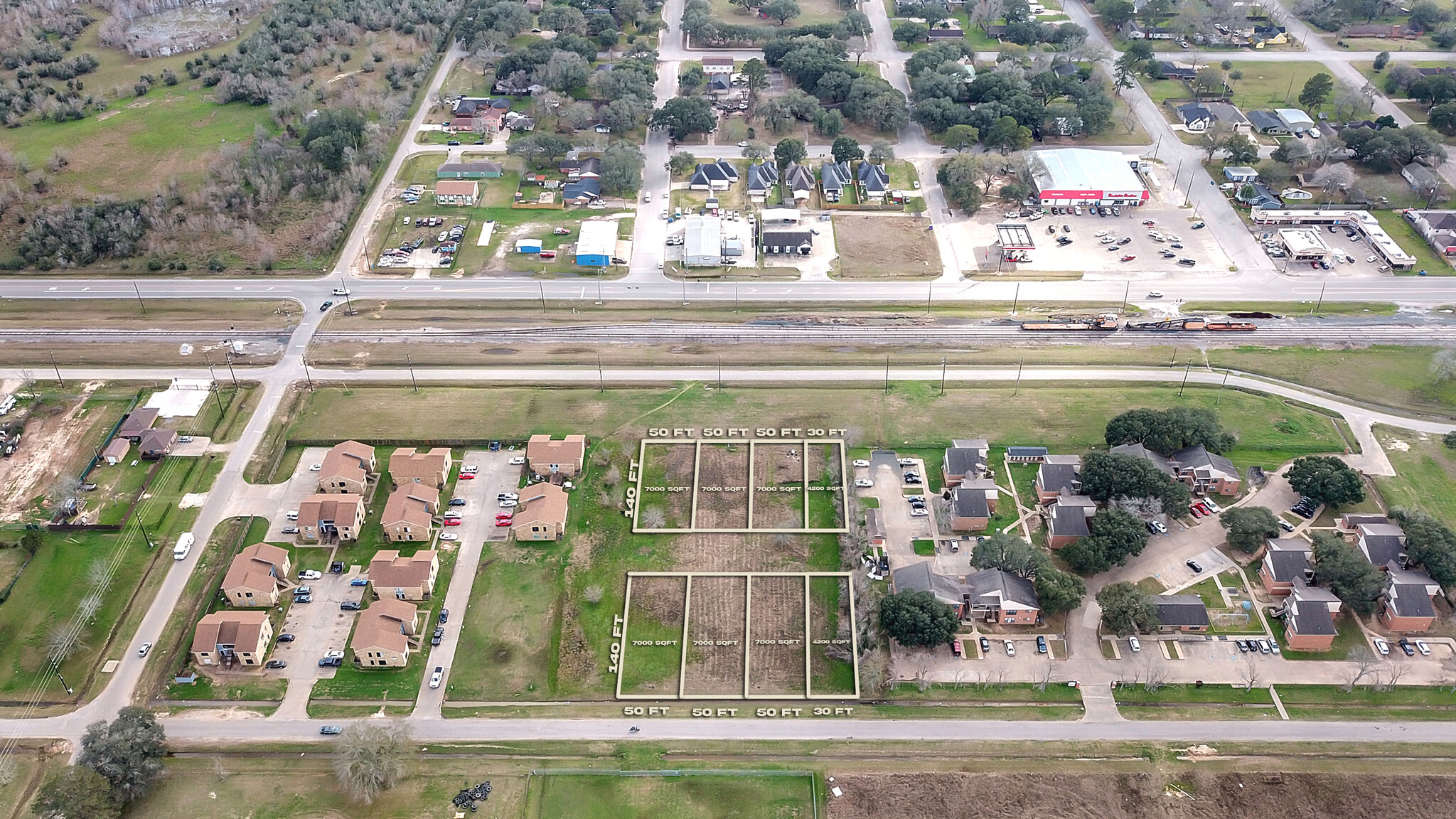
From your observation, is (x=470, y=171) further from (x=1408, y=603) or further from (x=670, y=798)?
(x=1408, y=603)

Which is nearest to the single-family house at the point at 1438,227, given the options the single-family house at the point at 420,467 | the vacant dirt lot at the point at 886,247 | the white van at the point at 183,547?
the vacant dirt lot at the point at 886,247

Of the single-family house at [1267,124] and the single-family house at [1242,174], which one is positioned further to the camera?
the single-family house at [1267,124]

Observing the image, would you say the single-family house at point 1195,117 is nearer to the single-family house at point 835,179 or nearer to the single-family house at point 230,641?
the single-family house at point 835,179

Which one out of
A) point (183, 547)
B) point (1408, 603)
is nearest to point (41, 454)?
point (183, 547)

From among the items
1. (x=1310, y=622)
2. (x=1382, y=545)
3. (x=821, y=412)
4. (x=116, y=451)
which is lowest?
(x=821, y=412)

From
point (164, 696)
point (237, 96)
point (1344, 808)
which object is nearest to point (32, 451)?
point (164, 696)

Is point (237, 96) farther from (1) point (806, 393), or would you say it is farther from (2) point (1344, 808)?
(2) point (1344, 808)
